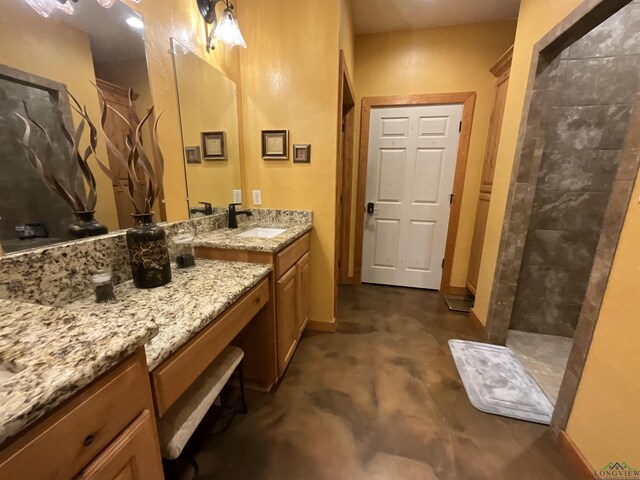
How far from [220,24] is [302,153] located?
901 millimetres

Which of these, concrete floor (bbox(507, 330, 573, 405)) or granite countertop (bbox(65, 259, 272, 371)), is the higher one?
granite countertop (bbox(65, 259, 272, 371))

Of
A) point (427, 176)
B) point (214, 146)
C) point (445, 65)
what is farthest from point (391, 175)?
point (214, 146)

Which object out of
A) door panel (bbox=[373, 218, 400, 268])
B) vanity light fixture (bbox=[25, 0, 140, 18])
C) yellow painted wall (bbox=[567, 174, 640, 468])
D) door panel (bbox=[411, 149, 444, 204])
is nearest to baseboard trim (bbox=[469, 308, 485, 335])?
door panel (bbox=[373, 218, 400, 268])

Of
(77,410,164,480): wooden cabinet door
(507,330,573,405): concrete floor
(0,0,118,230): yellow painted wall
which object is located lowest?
(507,330,573,405): concrete floor

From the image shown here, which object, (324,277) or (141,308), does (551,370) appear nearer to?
(324,277)

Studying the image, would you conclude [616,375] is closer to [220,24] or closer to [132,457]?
[132,457]

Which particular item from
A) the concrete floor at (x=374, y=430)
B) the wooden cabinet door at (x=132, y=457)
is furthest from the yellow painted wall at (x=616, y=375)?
the wooden cabinet door at (x=132, y=457)

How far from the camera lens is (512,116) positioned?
6.42 ft

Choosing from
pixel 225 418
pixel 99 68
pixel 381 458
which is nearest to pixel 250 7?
pixel 99 68

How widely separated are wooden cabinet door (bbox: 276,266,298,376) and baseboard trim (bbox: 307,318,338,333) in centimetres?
43

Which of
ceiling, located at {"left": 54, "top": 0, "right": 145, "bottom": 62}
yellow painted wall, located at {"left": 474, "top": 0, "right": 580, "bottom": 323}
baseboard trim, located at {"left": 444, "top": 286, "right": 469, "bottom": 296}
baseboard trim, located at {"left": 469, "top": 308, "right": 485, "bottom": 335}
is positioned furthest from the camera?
baseboard trim, located at {"left": 444, "top": 286, "right": 469, "bottom": 296}

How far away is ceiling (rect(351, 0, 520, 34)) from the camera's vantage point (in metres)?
2.19

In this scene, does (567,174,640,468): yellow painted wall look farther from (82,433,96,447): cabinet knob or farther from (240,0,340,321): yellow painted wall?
(82,433,96,447): cabinet knob

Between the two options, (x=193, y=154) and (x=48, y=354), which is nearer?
(x=48, y=354)
